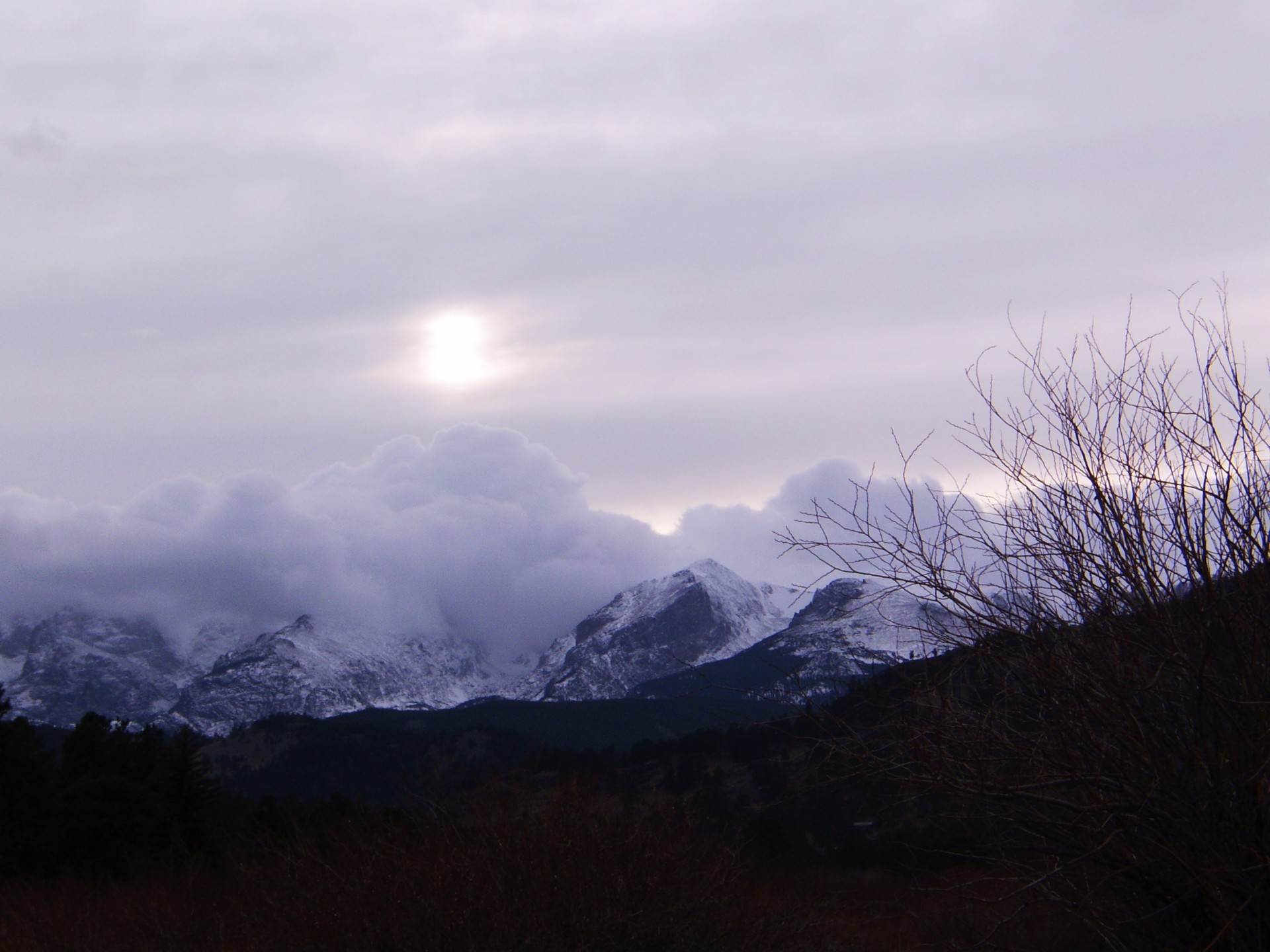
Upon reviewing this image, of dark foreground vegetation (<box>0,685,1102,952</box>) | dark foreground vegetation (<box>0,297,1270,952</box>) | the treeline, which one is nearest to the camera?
dark foreground vegetation (<box>0,297,1270,952</box>)

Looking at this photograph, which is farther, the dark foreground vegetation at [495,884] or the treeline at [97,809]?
the treeline at [97,809]

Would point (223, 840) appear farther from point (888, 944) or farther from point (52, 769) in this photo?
point (888, 944)

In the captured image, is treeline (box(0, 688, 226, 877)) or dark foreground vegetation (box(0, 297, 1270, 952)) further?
treeline (box(0, 688, 226, 877))

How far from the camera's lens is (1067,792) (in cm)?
845

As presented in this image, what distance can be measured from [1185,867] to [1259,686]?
127 centimetres

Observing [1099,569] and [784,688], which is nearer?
[1099,569]

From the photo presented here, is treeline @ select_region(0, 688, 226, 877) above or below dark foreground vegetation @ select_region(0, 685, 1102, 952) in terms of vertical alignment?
above

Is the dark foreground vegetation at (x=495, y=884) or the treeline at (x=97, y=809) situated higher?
the treeline at (x=97, y=809)

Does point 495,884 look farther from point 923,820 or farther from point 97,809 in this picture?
point 97,809

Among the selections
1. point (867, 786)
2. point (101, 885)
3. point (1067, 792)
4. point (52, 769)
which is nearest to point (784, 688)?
point (1067, 792)

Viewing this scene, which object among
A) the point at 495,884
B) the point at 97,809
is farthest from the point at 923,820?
the point at 97,809

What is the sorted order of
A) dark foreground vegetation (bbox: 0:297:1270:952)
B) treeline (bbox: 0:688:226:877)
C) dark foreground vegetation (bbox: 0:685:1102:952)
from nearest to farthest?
dark foreground vegetation (bbox: 0:297:1270:952) < dark foreground vegetation (bbox: 0:685:1102:952) < treeline (bbox: 0:688:226:877)

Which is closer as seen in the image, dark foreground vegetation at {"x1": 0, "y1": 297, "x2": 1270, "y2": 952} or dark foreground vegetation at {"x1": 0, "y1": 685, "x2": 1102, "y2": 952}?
dark foreground vegetation at {"x1": 0, "y1": 297, "x2": 1270, "y2": 952}

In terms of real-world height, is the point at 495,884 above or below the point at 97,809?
below
